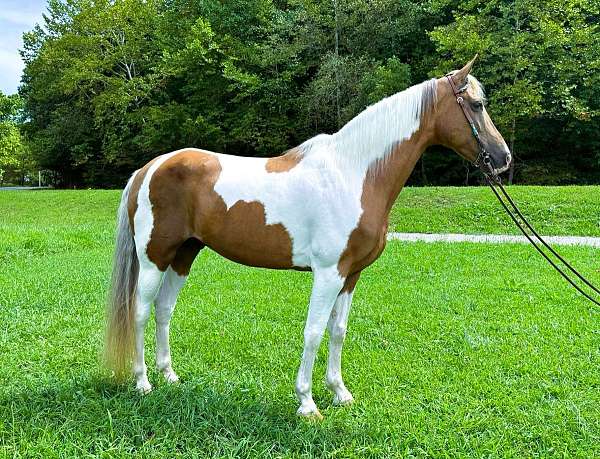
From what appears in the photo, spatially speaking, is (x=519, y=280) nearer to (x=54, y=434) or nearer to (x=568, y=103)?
(x=54, y=434)

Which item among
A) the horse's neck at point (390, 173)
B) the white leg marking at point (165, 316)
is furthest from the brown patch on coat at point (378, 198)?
the white leg marking at point (165, 316)

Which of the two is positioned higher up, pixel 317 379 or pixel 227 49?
pixel 227 49

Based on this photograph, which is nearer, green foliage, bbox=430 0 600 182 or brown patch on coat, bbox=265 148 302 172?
brown patch on coat, bbox=265 148 302 172

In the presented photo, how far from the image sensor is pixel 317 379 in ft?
10.7

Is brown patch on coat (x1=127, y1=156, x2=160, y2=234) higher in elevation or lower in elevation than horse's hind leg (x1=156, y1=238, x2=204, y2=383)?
higher

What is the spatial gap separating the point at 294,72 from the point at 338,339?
18948 mm

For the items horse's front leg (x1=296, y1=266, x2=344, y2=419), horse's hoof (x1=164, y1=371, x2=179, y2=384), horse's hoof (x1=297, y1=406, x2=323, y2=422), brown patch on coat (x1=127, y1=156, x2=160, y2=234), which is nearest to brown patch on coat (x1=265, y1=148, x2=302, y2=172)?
horse's front leg (x1=296, y1=266, x2=344, y2=419)

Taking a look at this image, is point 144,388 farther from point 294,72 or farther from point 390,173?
point 294,72

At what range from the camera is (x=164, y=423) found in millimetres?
2539

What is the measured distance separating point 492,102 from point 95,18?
19.4 meters

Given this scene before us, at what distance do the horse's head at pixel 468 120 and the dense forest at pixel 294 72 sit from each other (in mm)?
14531

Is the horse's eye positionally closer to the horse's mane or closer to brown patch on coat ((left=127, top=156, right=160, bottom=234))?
the horse's mane

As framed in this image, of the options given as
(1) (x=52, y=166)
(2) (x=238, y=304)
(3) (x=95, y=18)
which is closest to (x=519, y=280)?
(2) (x=238, y=304)

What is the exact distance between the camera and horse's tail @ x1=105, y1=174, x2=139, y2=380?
9.68 ft
